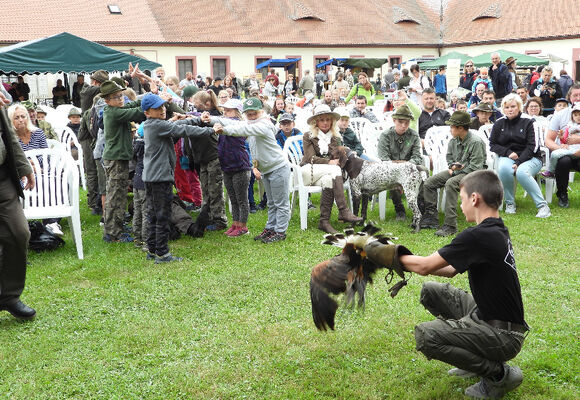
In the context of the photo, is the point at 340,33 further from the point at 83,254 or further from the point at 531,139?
the point at 83,254

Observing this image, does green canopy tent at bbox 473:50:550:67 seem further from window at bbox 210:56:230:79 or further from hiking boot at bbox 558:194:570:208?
hiking boot at bbox 558:194:570:208

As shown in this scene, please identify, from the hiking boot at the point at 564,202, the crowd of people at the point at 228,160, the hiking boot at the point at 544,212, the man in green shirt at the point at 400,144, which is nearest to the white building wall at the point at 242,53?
the crowd of people at the point at 228,160

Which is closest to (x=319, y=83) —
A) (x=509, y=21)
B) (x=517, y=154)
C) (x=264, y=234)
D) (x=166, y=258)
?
(x=509, y=21)

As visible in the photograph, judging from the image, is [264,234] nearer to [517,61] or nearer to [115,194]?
[115,194]

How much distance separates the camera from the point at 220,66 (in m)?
34.8

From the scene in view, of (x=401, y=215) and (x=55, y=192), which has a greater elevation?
(x=55, y=192)

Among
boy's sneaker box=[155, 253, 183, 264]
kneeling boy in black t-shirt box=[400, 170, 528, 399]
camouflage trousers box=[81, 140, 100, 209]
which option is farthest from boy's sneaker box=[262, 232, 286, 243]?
kneeling boy in black t-shirt box=[400, 170, 528, 399]

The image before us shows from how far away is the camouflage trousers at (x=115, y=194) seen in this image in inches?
267

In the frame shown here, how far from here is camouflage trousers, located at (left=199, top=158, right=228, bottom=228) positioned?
7430mm

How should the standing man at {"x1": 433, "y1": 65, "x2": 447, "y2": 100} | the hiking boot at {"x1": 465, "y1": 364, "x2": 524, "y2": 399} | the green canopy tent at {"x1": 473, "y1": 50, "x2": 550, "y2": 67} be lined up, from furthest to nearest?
the green canopy tent at {"x1": 473, "y1": 50, "x2": 550, "y2": 67}, the standing man at {"x1": 433, "y1": 65, "x2": 447, "y2": 100}, the hiking boot at {"x1": 465, "y1": 364, "x2": 524, "y2": 399}

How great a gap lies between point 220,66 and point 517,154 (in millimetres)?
28600

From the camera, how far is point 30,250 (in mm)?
6746

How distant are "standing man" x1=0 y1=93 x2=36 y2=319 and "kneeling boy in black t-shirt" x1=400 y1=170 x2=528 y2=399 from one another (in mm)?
3162

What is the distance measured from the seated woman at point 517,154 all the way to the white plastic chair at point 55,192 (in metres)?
5.77
